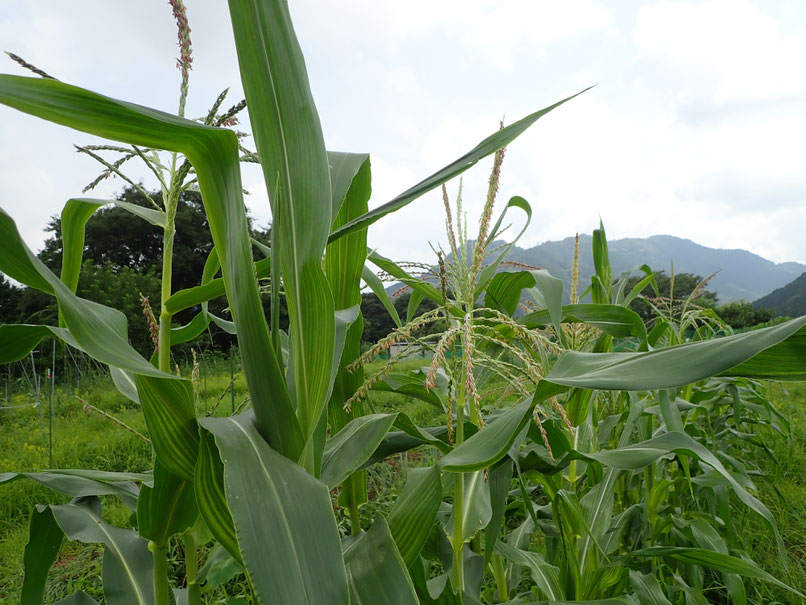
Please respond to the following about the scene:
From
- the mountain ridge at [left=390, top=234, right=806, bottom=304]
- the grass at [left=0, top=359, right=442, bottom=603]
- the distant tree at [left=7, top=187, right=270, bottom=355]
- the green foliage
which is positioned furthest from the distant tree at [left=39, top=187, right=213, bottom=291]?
the mountain ridge at [left=390, top=234, right=806, bottom=304]

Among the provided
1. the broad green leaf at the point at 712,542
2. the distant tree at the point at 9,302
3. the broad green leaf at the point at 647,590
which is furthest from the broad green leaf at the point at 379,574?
the distant tree at the point at 9,302

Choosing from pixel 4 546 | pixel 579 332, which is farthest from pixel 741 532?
pixel 4 546

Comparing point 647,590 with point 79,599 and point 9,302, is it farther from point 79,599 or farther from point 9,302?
point 9,302

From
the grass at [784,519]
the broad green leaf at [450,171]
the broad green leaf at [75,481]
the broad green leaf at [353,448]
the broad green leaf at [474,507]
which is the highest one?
the broad green leaf at [450,171]

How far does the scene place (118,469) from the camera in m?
2.88

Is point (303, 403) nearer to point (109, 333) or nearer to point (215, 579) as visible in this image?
point (109, 333)

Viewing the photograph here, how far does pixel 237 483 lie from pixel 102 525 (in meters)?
0.60

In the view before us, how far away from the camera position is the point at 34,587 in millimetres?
739

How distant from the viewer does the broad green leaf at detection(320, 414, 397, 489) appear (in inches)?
24.4

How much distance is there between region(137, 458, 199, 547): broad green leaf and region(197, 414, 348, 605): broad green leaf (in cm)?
26

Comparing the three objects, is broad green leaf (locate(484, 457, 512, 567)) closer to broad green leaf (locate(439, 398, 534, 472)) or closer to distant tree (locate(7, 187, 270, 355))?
broad green leaf (locate(439, 398, 534, 472))

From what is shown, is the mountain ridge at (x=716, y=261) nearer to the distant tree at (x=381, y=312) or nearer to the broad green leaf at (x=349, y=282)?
the distant tree at (x=381, y=312)

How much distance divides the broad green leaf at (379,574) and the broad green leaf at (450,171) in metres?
0.37

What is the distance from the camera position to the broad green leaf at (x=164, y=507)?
64 centimetres
